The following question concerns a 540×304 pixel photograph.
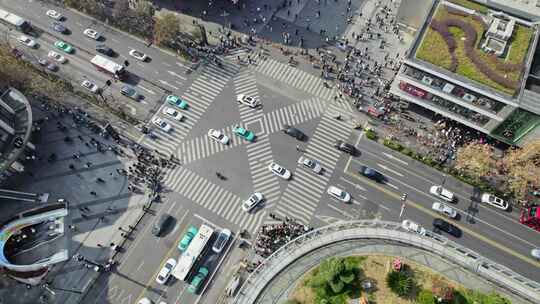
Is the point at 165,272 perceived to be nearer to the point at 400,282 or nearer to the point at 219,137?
the point at 219,137

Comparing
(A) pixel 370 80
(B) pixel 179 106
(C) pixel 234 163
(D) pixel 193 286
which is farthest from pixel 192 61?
(D) pixel 193 286

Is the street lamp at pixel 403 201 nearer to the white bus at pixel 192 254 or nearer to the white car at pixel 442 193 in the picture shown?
the white car at pixel 442 193

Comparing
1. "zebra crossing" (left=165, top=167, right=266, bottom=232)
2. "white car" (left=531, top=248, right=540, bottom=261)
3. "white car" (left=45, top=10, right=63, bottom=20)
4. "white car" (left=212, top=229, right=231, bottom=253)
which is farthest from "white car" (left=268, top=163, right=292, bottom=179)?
"white car" (left=45, top=10, right=63, bottom=20)

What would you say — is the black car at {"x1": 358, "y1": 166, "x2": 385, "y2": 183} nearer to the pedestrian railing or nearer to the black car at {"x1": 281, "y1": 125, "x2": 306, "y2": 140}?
the black car at {"x1": 281, "y1": 125, "x2": 306, "y2": 140}

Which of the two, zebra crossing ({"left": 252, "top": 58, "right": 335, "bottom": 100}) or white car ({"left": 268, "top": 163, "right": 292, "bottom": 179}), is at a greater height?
zebra crossing ({"left": 252, "top": 58, "right": 335, "bottom": 100})

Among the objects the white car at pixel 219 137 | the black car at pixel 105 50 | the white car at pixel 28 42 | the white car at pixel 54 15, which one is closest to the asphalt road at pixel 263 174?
the white car at pixel 219 137

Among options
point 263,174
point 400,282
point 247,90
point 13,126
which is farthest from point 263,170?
point 13,126

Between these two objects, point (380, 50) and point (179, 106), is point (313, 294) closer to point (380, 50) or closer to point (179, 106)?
point (179, 106)
